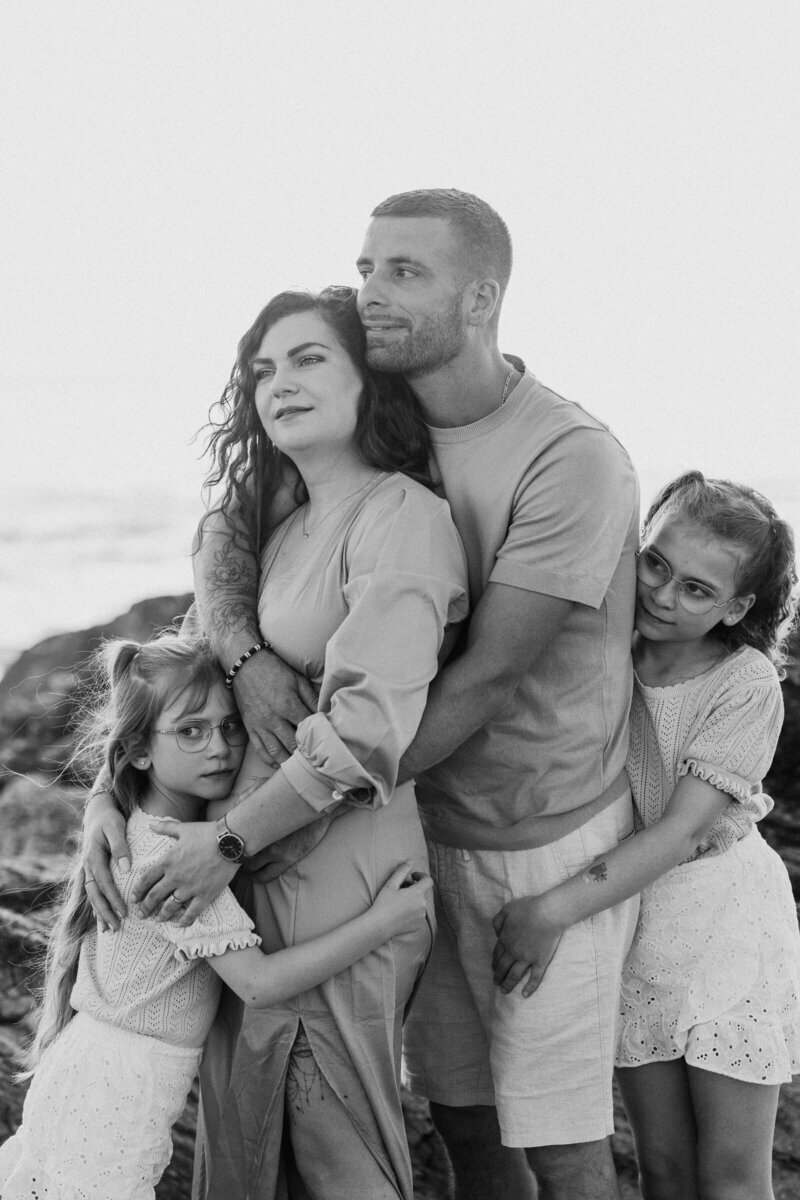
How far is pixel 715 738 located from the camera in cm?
271

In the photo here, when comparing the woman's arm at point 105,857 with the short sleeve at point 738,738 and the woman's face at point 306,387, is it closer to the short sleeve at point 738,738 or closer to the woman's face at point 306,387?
the woman's face at point 306,387

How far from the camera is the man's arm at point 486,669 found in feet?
8.45

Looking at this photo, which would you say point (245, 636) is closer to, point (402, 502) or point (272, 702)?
point (272, 702)

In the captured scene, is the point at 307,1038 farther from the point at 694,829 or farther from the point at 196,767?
the point at 694,829

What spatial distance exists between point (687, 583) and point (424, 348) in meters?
0.79

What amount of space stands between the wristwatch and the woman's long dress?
0.15 m

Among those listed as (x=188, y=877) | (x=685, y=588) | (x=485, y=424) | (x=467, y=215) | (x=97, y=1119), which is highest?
(x=467, y=215)

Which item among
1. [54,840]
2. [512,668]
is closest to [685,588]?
[512,668]

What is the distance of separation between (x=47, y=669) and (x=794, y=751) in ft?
9.97

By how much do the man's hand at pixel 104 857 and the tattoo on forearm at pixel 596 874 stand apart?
994 mm

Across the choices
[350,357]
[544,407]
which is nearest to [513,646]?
[544,407]

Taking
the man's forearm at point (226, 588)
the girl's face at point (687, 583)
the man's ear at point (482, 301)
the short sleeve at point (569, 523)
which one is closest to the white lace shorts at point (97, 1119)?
the man's forearm at point (226, 588)

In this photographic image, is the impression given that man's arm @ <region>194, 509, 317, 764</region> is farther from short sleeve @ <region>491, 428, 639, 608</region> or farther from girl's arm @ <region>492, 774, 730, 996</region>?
girl's arm @ <region>492, 774, 730, 996</region>

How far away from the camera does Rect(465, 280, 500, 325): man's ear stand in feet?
9.33
